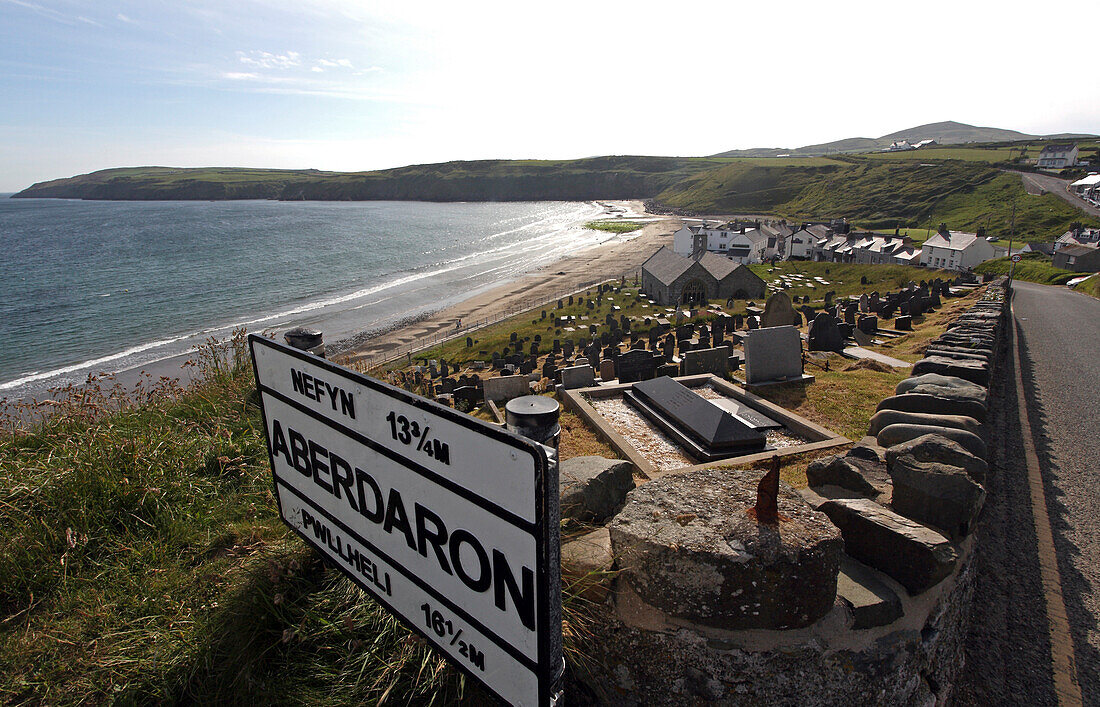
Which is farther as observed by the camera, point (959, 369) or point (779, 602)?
point (959, 369)

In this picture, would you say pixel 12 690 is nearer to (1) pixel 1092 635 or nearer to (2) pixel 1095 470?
(1) pixel 1092 635

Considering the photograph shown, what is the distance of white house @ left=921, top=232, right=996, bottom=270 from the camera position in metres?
50.5

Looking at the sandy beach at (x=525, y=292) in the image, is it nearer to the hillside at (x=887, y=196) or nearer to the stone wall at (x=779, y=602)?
the stone wall at (x=779, y=602)

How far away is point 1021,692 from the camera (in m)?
4.66

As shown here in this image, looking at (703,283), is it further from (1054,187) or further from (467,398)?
(1054,187)

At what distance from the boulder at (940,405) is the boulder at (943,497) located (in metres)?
3.08

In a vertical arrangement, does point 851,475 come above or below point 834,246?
above

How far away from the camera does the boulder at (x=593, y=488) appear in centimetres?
402

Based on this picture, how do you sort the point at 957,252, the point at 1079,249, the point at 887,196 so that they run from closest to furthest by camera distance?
the point at 1079,249, the point at 957,252, the point at 887,196

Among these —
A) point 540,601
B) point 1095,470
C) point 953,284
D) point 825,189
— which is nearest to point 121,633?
point 540,601

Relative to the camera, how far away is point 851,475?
4.98 m

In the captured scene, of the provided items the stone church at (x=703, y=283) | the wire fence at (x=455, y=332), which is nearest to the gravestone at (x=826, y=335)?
the wire fence at (x=455, y=332)

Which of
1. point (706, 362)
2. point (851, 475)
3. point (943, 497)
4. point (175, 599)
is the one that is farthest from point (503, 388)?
point (175, 599)

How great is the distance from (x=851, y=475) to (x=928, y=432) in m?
1.58
